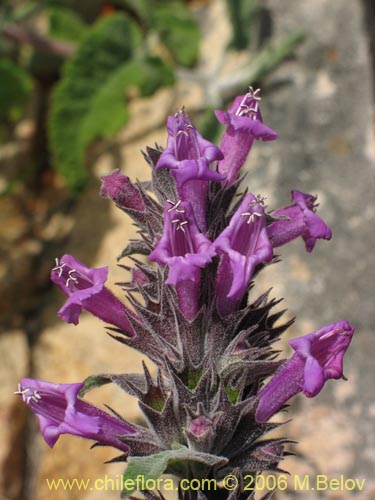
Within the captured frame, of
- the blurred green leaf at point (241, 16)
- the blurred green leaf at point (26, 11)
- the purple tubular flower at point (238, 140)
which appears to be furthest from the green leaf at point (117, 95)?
the purple tubular flower at point (238, 140)

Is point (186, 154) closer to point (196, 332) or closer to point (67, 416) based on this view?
point (196, 332)

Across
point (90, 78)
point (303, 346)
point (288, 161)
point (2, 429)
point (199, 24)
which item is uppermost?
point (199, 24)

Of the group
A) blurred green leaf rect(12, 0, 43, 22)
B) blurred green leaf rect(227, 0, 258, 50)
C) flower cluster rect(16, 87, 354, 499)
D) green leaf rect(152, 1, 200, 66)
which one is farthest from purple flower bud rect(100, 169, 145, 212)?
blurred green leaf rect(12, 0, 43, 22)

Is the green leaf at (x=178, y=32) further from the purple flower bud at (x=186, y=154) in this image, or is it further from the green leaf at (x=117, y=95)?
the purple flower bud at (x=186, y=154)

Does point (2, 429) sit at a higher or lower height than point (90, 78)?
lower

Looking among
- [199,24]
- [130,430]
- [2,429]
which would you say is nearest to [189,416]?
[130,430]

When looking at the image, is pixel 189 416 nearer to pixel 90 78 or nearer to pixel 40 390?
pixel 40 390

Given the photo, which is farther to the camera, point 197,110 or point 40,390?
point 197,110
